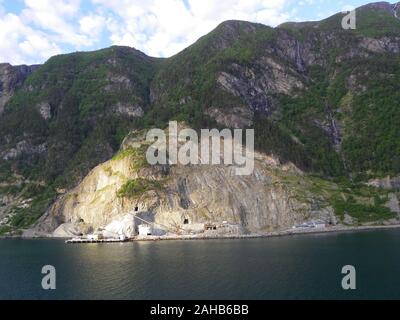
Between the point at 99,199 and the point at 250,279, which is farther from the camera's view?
the point at 99,199

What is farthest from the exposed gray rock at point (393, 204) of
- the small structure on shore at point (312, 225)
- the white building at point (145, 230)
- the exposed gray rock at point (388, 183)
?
the white building at point (145, 230)

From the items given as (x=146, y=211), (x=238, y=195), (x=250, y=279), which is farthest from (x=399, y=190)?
(x=250, y=279)

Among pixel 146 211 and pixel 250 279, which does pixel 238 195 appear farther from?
pixel 250 279

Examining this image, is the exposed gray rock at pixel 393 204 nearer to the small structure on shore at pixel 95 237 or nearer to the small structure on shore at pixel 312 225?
the small structure on shore at pixel 312 225

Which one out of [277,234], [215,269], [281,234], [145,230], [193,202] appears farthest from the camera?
[193,202]

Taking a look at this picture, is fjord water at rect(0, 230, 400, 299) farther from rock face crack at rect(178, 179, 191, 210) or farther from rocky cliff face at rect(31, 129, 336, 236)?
rock face crack at rect(178, 179, 191, 210)
